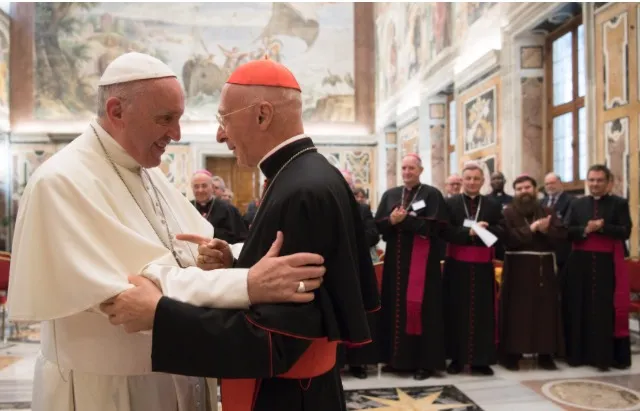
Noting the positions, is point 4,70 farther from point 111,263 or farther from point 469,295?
point 111,263

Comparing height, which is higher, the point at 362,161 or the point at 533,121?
the point at 362,161

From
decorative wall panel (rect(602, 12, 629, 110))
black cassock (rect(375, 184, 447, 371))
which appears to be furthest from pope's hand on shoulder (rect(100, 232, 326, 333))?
decorative wall panel (rect(602, 12, 629, 110))

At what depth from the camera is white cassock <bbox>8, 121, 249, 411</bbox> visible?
1.53 metres

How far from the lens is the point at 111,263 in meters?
1.59

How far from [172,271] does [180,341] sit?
214mm

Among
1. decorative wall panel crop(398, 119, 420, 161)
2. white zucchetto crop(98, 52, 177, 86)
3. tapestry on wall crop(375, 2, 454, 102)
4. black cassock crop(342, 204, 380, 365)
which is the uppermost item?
tapestry on wall crop(375, 2, 454, 102)

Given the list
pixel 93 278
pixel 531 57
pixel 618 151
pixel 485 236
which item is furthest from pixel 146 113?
pixel 531 57

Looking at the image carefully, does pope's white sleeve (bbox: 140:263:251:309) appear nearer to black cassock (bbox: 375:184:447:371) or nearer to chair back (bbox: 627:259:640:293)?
black cassock (bbox: 375:184:447:371)

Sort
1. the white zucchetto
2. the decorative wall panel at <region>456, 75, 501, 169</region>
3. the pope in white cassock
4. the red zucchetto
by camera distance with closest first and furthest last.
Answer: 1. the pope in white cassock
2. the red zucchetto
3. the white zucchetto
4. the decorative wall panel at <region>456, 75, 501, 169</region>

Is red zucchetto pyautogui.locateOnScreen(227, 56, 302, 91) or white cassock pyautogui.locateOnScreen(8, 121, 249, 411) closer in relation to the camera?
white cassock pyautogui.locateOnScreen(8, 121, 249, 411)

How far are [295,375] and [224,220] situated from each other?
4.99m

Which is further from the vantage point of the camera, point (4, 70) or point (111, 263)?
point (4, 70)

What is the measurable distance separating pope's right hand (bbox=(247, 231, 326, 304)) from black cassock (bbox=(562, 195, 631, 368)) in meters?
4.79

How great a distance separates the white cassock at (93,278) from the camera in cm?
153
